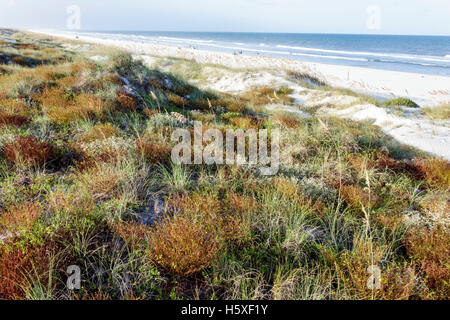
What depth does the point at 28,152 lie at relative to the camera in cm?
411

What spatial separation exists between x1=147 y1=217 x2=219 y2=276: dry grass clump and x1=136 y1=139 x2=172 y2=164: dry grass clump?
228cm

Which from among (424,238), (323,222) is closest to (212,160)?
(323,222)

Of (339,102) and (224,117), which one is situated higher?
(339,102)

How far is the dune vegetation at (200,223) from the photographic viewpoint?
2.28m

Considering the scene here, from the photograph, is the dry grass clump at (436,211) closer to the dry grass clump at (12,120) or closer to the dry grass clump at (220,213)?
the dry grass clump at (220,213)

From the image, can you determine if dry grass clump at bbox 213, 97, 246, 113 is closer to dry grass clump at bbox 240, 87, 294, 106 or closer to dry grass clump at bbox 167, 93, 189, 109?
dry grass clump at bbox 167, 93, 189, 109

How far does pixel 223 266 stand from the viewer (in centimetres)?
250

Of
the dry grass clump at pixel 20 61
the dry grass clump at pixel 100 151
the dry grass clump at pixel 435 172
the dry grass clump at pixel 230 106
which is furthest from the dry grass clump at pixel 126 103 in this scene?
the dry grass clump at pixel 20 61

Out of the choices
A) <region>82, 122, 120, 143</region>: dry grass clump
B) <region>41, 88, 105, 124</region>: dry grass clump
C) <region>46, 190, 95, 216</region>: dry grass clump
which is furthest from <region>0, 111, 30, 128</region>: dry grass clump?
<region>46, 190, 95, 216</region>: dry grass clump

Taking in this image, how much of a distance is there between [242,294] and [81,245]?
1754 mm

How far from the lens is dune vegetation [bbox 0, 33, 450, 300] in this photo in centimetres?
228

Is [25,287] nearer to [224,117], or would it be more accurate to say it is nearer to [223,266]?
[223,266]

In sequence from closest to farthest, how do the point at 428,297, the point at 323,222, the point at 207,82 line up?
the point at 428,297 → the point at 323,222 → the point at 207,82
